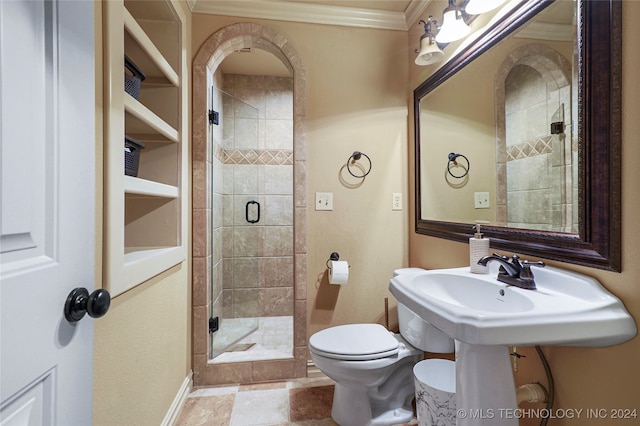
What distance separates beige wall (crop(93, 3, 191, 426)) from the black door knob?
1.12 ft

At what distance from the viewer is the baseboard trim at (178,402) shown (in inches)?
57.9

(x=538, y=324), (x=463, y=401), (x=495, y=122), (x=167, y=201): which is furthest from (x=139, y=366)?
(x=495, y=122)

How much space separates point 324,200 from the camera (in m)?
2.01

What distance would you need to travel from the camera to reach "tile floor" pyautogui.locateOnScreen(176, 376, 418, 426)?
157 centimetres

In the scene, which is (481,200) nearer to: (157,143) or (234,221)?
(157,143)

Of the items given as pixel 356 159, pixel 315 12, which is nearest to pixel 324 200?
pixel 356 159

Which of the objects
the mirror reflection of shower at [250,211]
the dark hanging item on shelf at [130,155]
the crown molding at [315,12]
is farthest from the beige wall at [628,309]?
the dark hanging item on shelf at [130,155]

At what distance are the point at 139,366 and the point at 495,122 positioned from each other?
1.84 metres

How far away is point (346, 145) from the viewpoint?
2035 mm

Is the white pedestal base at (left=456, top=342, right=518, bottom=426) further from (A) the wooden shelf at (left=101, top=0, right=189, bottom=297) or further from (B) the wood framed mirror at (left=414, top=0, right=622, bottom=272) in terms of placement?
(A) the wooden shelf at (left=101, top=0, right=189, bottom=297)

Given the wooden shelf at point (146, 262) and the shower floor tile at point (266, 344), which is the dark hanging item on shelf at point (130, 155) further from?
the shower floor tile at point (266, 344)

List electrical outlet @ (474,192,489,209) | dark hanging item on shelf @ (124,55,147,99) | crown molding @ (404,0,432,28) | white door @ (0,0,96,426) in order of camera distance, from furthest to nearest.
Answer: crown molding @ (404,0,432,28), electrical outlet @ (474,192,489,209), dark hanging item on shelf @ (124,55,147,99), white door @ (0,0,96,426)

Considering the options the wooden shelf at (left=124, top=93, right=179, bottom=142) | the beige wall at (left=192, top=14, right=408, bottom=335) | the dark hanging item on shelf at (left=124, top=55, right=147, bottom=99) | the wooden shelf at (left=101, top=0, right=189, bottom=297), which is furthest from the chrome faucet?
the dark hanging item on shelf at (left=124, top=55, right=147, bottom=99)

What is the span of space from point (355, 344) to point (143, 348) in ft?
3.15
